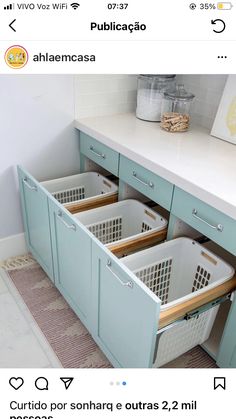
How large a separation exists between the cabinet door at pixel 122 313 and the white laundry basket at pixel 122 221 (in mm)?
317

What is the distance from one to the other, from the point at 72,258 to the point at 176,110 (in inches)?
38.1

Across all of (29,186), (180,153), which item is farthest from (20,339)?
(180,153)

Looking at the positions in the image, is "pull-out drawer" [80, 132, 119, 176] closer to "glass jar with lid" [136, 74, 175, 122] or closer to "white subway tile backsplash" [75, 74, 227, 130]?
"white subway tile backsplash" [75, 74, 227, 130]

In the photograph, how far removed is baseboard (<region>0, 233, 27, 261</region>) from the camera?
219cm

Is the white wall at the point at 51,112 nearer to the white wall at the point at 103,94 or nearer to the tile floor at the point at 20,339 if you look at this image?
the white wall at the point at 103,94

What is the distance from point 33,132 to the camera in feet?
6.61

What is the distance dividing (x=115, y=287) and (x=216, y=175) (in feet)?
1.92

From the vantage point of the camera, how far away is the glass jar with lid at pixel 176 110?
1.89 m

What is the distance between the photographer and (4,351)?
166 centimetres

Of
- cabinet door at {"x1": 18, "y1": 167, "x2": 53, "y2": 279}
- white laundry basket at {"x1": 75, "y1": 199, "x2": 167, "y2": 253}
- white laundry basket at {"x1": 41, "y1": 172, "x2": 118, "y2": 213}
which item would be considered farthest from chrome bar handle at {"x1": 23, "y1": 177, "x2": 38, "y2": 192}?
white laundry basket at {"x1": 75, "y1": 199, "x2": 167, "y2": 253}
